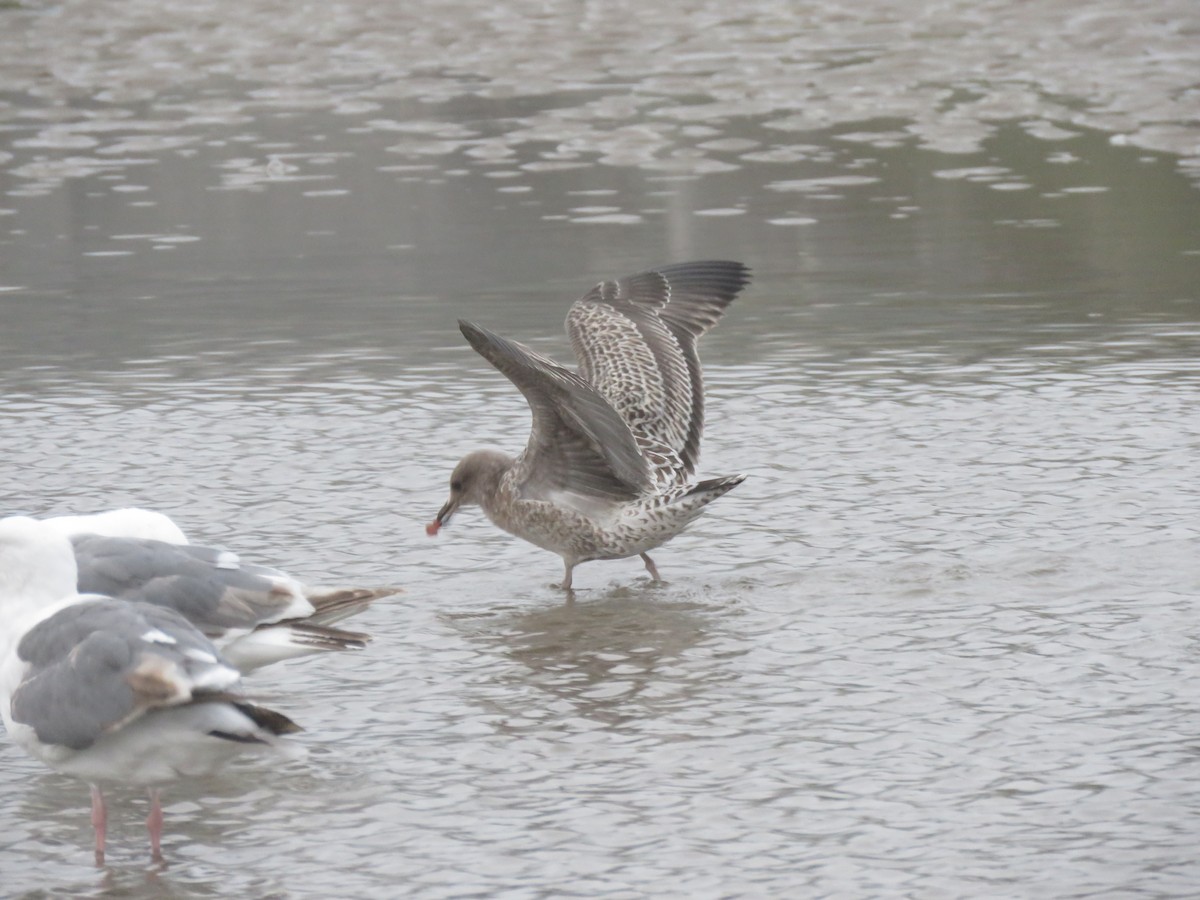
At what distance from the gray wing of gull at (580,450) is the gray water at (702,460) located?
0.44 m

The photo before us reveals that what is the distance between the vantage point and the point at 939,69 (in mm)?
22703

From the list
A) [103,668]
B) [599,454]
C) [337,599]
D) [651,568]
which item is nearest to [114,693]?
[103,668]

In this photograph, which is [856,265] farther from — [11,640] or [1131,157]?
[11,640]

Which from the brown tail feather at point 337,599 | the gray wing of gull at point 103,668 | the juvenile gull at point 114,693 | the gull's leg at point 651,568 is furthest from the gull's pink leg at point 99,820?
the gull's leg at point 651,568

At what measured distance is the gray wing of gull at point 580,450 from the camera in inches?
316

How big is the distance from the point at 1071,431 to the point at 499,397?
3.12 m

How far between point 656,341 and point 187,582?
340 centimetres

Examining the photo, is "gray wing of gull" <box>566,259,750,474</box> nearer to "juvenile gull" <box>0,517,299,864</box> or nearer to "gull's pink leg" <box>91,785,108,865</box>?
"juvenile gull" <box>0,517,299,864</box>

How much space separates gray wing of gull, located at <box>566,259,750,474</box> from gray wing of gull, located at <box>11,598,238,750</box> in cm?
335

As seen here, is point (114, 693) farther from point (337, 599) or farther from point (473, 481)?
point (473, 481)

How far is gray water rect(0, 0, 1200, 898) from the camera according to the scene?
5.85 meters

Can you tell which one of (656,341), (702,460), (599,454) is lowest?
(702,460)

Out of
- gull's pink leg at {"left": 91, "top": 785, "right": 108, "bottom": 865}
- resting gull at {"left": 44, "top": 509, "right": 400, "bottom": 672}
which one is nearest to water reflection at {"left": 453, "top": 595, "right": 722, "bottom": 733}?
resting gull at {"left": 44, "top": 509, "right": 400, "bottom": 672}

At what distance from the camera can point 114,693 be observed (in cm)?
548
